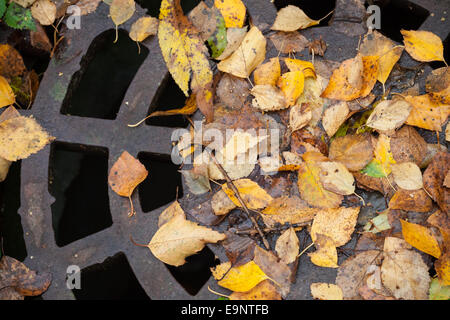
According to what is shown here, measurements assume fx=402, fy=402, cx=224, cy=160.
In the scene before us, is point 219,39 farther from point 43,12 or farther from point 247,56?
point 43,12

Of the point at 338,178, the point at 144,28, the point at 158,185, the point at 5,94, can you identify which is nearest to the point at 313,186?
the point at 338,178

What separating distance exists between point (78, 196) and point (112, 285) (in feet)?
1.76

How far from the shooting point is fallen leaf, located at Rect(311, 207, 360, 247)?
1382 mm

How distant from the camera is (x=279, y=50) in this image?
1573mm

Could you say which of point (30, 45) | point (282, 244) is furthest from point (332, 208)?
point (30, 45)

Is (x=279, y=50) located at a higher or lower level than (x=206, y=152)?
higher

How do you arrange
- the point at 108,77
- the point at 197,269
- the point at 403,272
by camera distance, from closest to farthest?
the point at 403,272 → the point at 197,269 → the point at 108,77

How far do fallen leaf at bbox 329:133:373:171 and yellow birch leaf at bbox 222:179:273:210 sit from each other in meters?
0.28

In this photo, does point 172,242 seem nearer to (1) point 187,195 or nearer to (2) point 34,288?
(1) point 187,195

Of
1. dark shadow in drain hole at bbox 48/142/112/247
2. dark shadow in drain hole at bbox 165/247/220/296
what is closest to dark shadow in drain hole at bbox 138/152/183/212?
dark shadow in drain hole at bbox 48/142/112/247

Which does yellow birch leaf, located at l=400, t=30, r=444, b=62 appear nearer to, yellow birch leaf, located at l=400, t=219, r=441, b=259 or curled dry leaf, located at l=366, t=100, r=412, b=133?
curled dry leaf, located at l=366, t=100, r=412, b=133

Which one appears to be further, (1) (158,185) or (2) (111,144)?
(1) (158,185)

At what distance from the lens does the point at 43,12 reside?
168 centimetres

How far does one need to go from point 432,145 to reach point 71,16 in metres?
1.52
